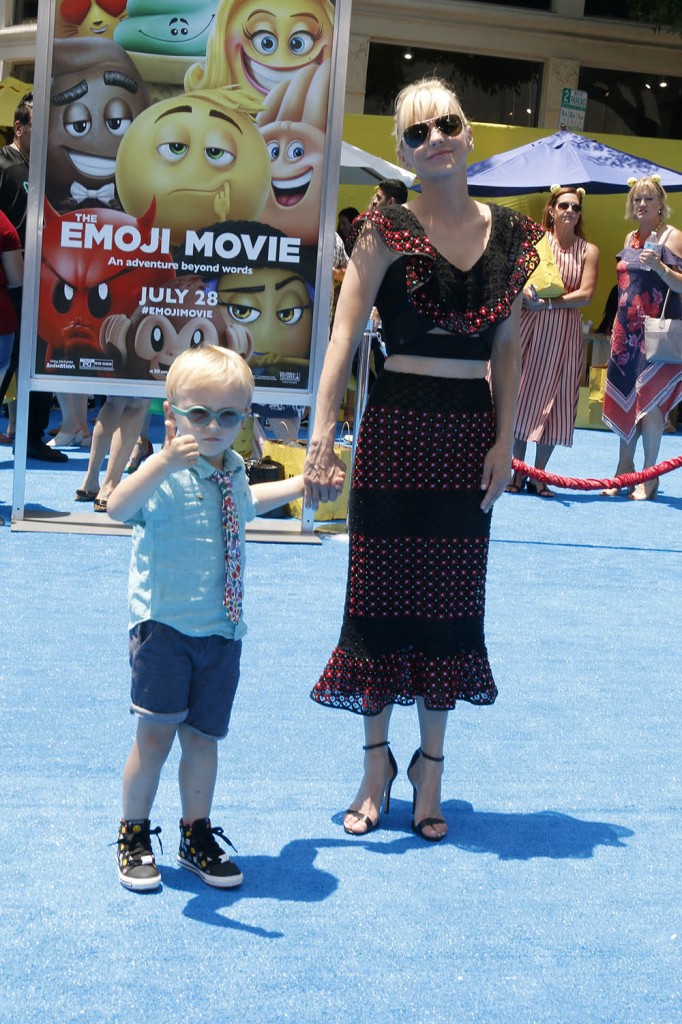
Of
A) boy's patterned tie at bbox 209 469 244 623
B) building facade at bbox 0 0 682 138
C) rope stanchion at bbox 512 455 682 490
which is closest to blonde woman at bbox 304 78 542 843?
boy's patterned tie at bbox 209 469 244 623

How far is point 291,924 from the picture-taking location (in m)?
3.15

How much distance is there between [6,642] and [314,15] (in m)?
3.77

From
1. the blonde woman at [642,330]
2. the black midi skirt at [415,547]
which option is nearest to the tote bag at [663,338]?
the blonde woman at [642,330]

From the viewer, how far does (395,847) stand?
144 inches

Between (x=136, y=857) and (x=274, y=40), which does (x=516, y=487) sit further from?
(x=136, y=857)

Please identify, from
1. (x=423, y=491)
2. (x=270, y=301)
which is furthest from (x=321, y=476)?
(x=270, y=301)

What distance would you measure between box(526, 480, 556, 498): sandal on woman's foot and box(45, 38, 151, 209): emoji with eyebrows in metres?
4.23

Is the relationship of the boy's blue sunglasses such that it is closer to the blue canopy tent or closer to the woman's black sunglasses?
the woman's black sunglasses

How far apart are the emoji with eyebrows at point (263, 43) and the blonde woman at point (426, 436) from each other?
11.8 feet

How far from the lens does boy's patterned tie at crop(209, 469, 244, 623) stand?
10.6 feet

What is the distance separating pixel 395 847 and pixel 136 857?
749mm

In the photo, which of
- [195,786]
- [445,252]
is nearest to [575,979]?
[195,786]

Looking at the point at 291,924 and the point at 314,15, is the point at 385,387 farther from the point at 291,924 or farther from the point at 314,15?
the point at 314,15

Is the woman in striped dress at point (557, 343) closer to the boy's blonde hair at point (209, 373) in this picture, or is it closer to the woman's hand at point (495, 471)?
the woman's hand at point (495, 471)
